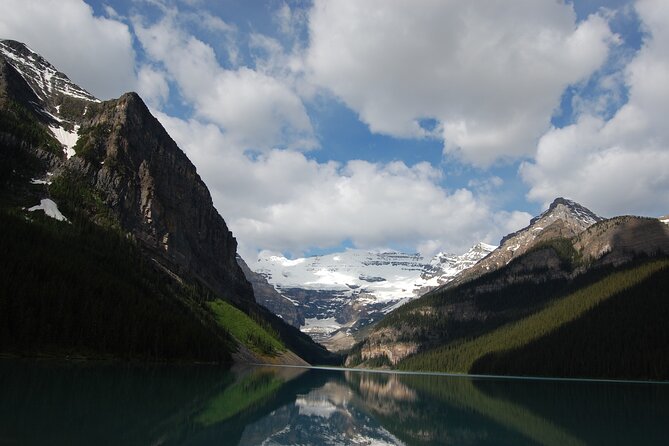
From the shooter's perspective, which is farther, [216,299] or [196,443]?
[216,299]

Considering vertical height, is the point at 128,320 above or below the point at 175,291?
below

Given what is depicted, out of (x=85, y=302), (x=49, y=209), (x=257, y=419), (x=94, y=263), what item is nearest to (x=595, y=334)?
(x=94, y=263)

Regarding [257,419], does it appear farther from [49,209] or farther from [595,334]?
[595,334]

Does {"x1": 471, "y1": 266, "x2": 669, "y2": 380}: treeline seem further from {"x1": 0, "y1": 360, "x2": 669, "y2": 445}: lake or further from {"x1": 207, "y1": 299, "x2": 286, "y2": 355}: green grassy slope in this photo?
{"x1": 0, "y1": 360, "x2": 669, "y2": 445}: lake

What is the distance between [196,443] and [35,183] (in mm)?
153133

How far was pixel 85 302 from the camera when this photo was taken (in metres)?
90.5

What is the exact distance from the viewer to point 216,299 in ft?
620

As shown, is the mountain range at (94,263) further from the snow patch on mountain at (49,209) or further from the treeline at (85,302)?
the snow patch on mountain at (49,209)

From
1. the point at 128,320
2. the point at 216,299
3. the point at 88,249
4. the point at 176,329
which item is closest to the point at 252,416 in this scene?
the point at 128,320

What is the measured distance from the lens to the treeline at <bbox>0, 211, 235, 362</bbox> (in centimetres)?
7919

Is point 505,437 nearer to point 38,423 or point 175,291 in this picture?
point 38,423

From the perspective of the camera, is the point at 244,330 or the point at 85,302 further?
the point at 244,330

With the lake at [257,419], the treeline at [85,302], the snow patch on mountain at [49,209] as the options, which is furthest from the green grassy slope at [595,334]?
the snow patch on mountain at [49,209]

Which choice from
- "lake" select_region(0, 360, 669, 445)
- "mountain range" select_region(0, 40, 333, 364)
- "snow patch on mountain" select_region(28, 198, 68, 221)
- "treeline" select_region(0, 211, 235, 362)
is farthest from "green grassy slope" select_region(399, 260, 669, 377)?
"snow patch on mountain" select_region(28, 198, 68, 221)
